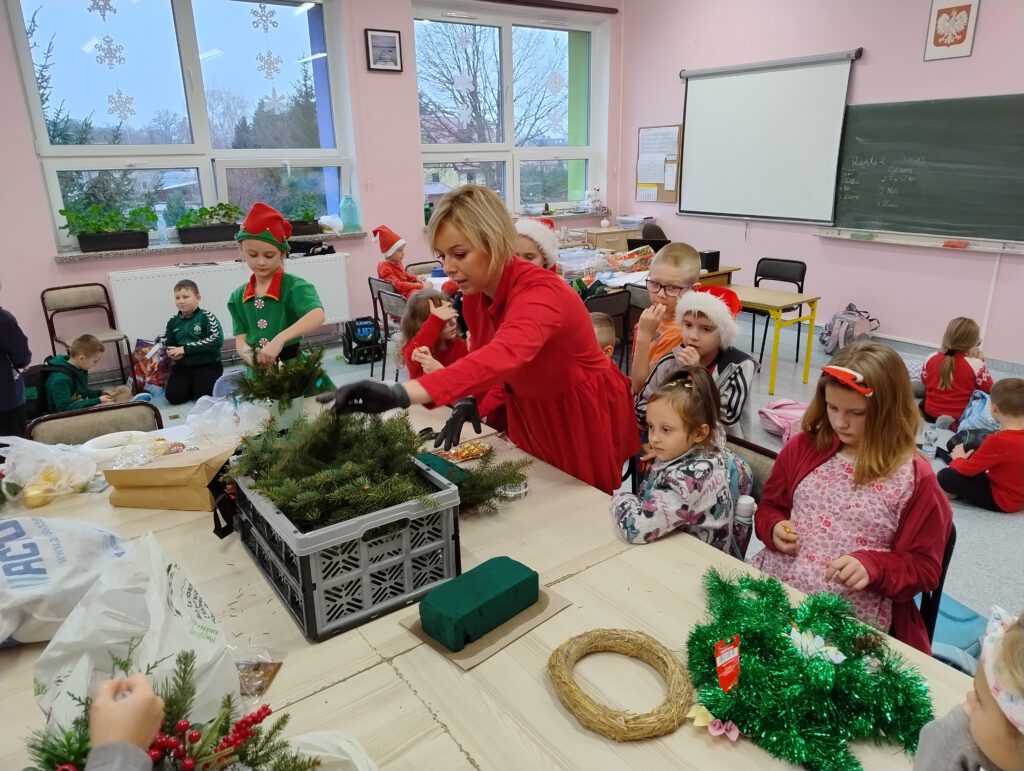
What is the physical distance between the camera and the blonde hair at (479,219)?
5.04 feet

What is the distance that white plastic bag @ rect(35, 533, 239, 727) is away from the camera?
0.80 metres

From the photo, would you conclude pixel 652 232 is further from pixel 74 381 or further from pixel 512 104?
pixel 74 381

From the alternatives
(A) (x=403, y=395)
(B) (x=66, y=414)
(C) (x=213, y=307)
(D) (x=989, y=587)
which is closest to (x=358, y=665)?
(A) (x=403, y=395)

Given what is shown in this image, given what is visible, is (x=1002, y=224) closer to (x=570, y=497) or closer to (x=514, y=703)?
(x=570, y=497)

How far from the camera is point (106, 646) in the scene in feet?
2.77

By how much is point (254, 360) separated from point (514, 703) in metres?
1.01

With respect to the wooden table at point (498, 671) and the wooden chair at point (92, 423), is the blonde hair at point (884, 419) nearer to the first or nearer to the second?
the wooden table at point (498, 671)

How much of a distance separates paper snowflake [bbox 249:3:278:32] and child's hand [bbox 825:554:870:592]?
604cm

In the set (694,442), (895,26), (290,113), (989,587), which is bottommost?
(989,587)

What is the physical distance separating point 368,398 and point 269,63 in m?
5.52

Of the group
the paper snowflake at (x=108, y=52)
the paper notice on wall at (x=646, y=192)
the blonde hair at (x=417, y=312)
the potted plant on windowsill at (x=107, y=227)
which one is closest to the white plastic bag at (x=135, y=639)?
the blonde hair at (x=417, y=312)

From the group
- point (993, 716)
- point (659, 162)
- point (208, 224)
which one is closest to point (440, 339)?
point (993, 716)

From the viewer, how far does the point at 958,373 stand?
3.93 metres

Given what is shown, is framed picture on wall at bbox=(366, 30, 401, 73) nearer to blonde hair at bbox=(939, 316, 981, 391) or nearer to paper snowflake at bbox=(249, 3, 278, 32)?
paper snowflake at bbox=(249, 3, 278, 32)
